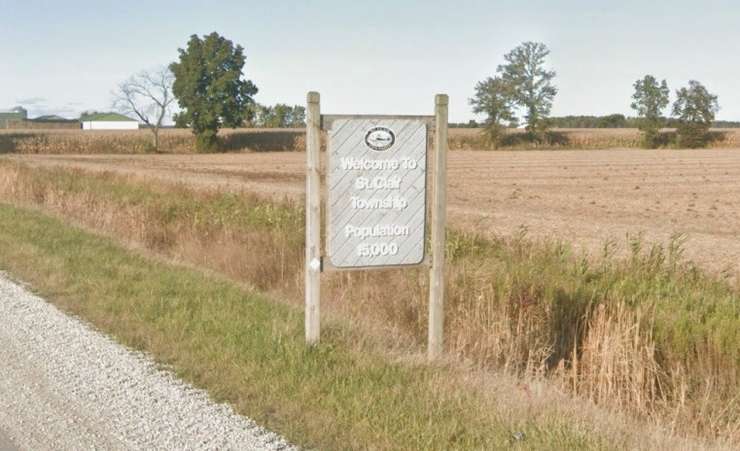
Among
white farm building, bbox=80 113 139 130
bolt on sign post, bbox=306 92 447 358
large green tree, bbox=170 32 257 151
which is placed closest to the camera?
bolt on sign post, bbox=306 92 447 358

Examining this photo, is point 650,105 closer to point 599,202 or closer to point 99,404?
point 599,202

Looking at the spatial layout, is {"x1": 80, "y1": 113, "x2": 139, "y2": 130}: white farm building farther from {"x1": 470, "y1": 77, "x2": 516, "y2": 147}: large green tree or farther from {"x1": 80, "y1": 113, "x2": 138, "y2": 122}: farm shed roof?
{"x1": 470, "y1": 77, "x2": 516, "y2": 147}: large green tree

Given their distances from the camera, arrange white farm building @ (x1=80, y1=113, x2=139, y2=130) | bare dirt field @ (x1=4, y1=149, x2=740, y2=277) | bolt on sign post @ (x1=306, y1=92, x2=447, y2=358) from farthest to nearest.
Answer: white farm building @ (x1=80, y1=113, x2=139, y2=130), bare dirt field @ (x1=4, y1=149, x2=740, y2=277), bolt on sign post @ (x1=306, y1=92, x2=447, y2=358)

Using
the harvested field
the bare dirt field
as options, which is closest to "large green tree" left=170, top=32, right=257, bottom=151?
the harvested field

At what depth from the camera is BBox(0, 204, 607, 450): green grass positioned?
13.8 feet

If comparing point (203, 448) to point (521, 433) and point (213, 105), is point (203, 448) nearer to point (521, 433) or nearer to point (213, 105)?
point (521, 433)

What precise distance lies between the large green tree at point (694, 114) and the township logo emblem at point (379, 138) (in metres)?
97.5

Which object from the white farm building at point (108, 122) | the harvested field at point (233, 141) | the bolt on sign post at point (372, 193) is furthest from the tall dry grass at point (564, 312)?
the white farm building at point (108, 122)

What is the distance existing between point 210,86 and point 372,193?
70.0 meters

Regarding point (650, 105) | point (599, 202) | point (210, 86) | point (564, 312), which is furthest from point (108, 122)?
point (564, 312)

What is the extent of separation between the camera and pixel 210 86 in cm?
7225

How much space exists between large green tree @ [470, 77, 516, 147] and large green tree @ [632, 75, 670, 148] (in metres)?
19.3

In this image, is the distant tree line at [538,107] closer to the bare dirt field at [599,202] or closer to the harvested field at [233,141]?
the harvested field at [233,141]

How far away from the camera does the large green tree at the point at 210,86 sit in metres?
72.2
